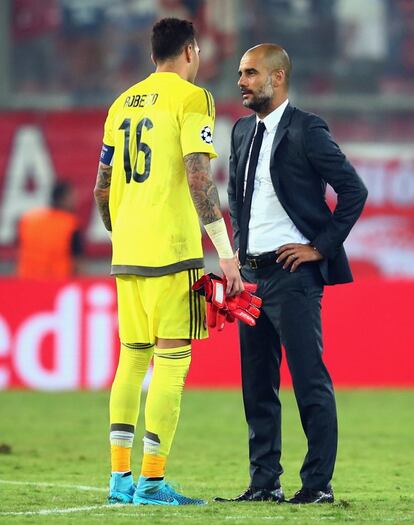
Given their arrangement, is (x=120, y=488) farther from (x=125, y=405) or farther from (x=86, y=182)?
(x=86, y=182)

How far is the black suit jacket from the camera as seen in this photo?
6.82 metres

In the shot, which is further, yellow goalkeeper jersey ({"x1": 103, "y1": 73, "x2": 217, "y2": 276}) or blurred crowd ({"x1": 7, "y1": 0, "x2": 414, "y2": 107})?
blurred crowd ({"x1": 7, "y1": 0, "x2": 414, "y2": 107})

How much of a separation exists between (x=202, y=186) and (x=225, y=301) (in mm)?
523

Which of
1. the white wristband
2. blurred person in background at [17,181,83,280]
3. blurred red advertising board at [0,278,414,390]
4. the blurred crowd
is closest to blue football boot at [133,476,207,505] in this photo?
the white wristband

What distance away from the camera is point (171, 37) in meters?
6.83

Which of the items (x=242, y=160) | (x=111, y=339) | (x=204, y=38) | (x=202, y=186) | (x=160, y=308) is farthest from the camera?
(x=204, y=38)

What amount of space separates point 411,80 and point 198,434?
8718 millimetres

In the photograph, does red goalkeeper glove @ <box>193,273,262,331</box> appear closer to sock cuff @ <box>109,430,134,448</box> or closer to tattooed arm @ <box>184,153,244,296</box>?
tattooed arm @ <box>184,153,244,296</box>

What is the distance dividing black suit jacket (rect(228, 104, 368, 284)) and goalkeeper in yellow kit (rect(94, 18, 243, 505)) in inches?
13.6

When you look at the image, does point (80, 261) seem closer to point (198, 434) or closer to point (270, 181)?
point (198, 434)

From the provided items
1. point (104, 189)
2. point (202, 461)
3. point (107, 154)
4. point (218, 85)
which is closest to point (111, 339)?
point (202, 461)

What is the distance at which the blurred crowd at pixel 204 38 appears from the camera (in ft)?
59.9

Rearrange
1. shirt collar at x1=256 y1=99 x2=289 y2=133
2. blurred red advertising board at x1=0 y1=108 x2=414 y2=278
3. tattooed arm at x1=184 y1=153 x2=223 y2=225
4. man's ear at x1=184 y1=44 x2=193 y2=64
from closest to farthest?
tattooed arm at x1=184 y1=153 x2=223 y2=225 < man's ear at x1=184 y1=44 x2=193 y2=64 < shirt collar at x1=256 y1=99 x2=289 y2=133 < blurred red advertising board at x1=0 y1=108 x2=414 y2=278

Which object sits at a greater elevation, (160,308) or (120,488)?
(160,308)
